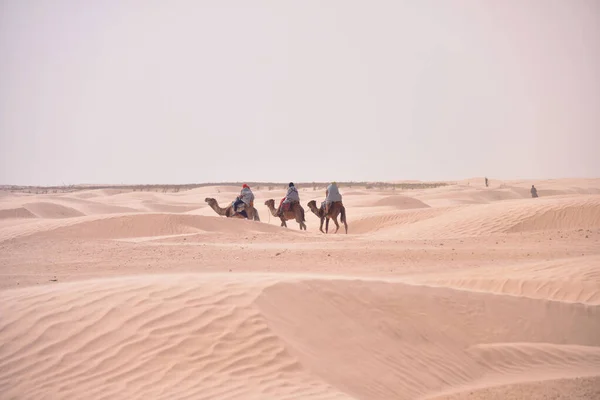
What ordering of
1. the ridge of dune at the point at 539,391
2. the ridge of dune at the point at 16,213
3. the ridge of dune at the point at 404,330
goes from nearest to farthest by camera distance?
1. the ridge of dune at the point at 539,391
2. the ridge of dune at the point at 404,330
3. the ridge of dune at the point at 16,213

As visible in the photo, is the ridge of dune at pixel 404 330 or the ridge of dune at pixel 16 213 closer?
the ridge of dune at pixel 404 330

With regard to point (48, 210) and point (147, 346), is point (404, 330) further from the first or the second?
point (48, 210)

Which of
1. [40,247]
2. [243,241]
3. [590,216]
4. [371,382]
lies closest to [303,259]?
[243,241]

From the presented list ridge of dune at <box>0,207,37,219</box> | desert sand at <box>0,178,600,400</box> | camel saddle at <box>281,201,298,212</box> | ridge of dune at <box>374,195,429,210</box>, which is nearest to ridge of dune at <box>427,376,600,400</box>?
desert sand at <box>0,178,600,400</box>

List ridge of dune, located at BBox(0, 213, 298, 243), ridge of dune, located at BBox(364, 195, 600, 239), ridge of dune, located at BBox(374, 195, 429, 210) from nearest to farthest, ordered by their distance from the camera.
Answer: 1. ridge of dune, located at BBox(0, 213, 298, 243)
2. ridge of dune, located at BBox(364, 195, 600, 239)
3. ridge of dune, located at BBox(374, 195, 429, 210)

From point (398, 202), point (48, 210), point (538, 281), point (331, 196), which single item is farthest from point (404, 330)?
point (398, 202)

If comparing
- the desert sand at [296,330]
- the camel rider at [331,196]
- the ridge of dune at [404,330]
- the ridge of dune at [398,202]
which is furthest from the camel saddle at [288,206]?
the ridge of dune at [404,330]

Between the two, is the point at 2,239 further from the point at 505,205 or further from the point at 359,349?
the point at 505,205

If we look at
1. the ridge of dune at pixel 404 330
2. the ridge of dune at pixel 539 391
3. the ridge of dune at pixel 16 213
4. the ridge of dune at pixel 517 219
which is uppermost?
the ridge of dune at pixel 16 213

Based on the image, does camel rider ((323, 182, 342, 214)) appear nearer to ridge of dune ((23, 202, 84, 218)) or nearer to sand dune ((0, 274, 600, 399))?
sand dune ((0, 274, 600, 399))

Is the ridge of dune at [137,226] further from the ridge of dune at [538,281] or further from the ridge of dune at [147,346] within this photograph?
the ridge of dune at [147,346]

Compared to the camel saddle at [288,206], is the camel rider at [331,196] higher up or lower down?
higher up

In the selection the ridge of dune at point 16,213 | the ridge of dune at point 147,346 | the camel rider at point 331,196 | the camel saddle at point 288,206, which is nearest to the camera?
the ridge of dune at point 147,346

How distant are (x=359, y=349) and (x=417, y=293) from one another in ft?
6.61
